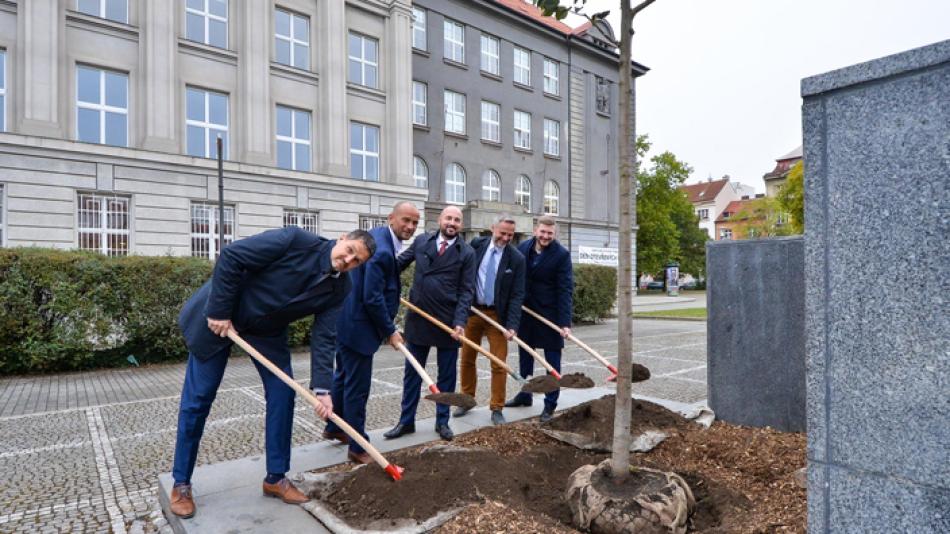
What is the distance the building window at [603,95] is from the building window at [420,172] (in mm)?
14468

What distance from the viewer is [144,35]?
17.8 m

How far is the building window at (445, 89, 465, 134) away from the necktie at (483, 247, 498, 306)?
23.9 meters

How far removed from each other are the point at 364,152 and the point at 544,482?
70.2 feet

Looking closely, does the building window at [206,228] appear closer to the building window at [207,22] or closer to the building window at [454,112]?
the building window at [207,22]

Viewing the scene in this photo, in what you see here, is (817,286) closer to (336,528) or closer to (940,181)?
(940,181)

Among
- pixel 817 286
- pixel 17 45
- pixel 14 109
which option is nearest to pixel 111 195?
pixel 14 109

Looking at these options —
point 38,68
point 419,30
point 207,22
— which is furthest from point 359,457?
point 419,30

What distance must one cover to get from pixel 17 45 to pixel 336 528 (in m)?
18.9

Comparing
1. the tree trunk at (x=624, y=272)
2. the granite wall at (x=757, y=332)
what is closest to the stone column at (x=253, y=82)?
the granite wall at (x=757, y=332)

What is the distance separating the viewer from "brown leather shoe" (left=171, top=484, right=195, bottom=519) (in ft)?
10.7

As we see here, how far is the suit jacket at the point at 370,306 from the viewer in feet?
14.4

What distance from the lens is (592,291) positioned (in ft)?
62.3

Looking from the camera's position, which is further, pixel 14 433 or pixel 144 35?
pixel 144 35

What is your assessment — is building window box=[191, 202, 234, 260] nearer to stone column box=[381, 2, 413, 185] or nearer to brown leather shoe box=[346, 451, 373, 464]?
stone column box=[381, 2, 413, 185]
